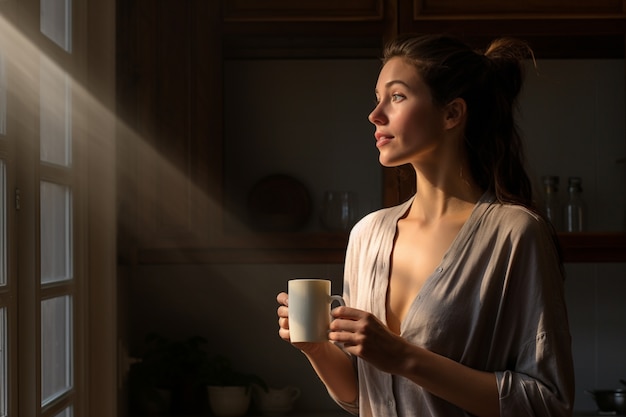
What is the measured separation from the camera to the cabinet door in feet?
8.86

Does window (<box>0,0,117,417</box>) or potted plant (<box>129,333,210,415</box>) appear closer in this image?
window (<box>0,0,117,417</box>)

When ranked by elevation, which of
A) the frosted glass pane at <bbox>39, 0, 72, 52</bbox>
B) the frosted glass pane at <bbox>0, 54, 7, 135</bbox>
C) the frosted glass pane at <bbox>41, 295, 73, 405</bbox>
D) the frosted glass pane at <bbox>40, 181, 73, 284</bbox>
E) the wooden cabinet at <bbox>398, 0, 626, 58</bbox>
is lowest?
the frosted glass pane at <bbox>41, 295, 73, 405</bbox>

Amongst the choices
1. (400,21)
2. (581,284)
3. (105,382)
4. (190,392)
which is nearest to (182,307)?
(190,392)

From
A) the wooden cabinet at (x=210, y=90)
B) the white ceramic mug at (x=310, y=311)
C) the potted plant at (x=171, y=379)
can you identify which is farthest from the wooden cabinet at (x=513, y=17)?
the white ceramic mug at (x=310, y=311)

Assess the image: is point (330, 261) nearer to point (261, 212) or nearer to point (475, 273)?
point (261, 212)

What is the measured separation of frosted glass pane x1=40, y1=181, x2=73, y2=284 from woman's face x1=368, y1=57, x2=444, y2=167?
0.96 meters

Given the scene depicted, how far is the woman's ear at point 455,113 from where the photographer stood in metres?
1.53

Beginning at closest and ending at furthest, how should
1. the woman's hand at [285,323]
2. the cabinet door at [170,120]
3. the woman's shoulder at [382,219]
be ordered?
the woman's hand at [285,323] → the woman's shoulder at [382,219] → the cabinet door at [170,120]

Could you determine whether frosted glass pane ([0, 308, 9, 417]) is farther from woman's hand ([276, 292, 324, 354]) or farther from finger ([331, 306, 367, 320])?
finger ([331, 306, 367, 320])

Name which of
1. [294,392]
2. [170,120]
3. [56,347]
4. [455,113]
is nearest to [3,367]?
[56,347]

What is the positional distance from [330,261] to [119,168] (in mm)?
741

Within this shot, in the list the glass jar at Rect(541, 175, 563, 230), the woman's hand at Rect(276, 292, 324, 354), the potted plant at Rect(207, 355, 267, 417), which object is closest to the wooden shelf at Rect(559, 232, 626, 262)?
the glass jar at Rect(541, 175, 563, 230)

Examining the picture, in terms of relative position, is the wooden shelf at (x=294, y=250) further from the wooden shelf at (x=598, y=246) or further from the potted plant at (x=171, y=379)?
the potted plant at (x=171, y=379)

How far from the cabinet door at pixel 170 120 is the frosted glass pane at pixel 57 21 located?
1.24ft
